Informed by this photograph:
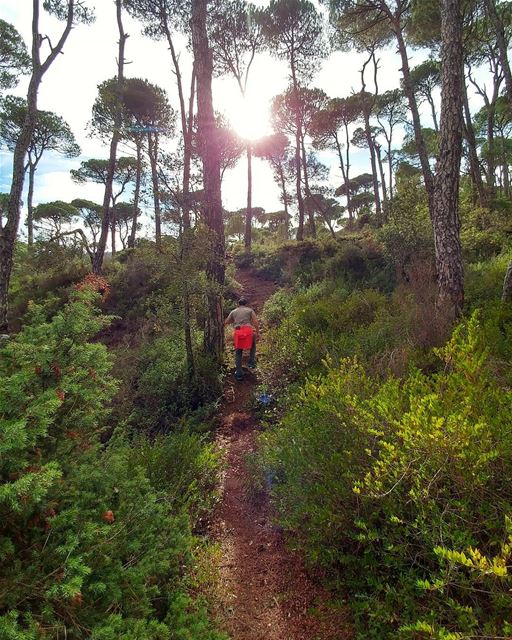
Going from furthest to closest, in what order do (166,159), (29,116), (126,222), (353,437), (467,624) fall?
(126,222)
(29,116)
(166,159)
(353,437)
(467,624)

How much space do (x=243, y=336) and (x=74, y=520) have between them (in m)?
4.92

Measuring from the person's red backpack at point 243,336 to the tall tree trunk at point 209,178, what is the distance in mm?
600

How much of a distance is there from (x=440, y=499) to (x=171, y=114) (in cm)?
2072

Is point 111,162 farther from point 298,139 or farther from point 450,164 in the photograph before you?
point 450,164

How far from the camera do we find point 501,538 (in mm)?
1761

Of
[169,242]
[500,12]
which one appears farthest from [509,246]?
[500,12]

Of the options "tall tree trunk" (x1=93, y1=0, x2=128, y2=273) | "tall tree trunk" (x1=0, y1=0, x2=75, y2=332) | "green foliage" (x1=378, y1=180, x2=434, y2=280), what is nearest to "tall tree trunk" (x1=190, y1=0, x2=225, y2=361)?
"tall tree trunk" (x1=0, y1=0, x2=75, y2=332)

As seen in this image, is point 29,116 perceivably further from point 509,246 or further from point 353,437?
point 509,246

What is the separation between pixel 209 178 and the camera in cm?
721

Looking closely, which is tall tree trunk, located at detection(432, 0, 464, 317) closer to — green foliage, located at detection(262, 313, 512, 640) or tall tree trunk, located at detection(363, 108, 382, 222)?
green foliage, located at detection(262, 313, 512, 640)

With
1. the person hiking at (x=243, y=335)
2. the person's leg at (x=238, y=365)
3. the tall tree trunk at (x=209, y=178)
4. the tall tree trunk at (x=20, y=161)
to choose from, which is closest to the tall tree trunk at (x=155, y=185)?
the tall tree trunk at (x=209, y=178)

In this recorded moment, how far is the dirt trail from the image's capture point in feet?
7.49

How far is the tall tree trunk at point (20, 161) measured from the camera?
7273 mm

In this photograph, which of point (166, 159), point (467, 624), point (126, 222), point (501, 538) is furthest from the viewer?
point (126, 222)
